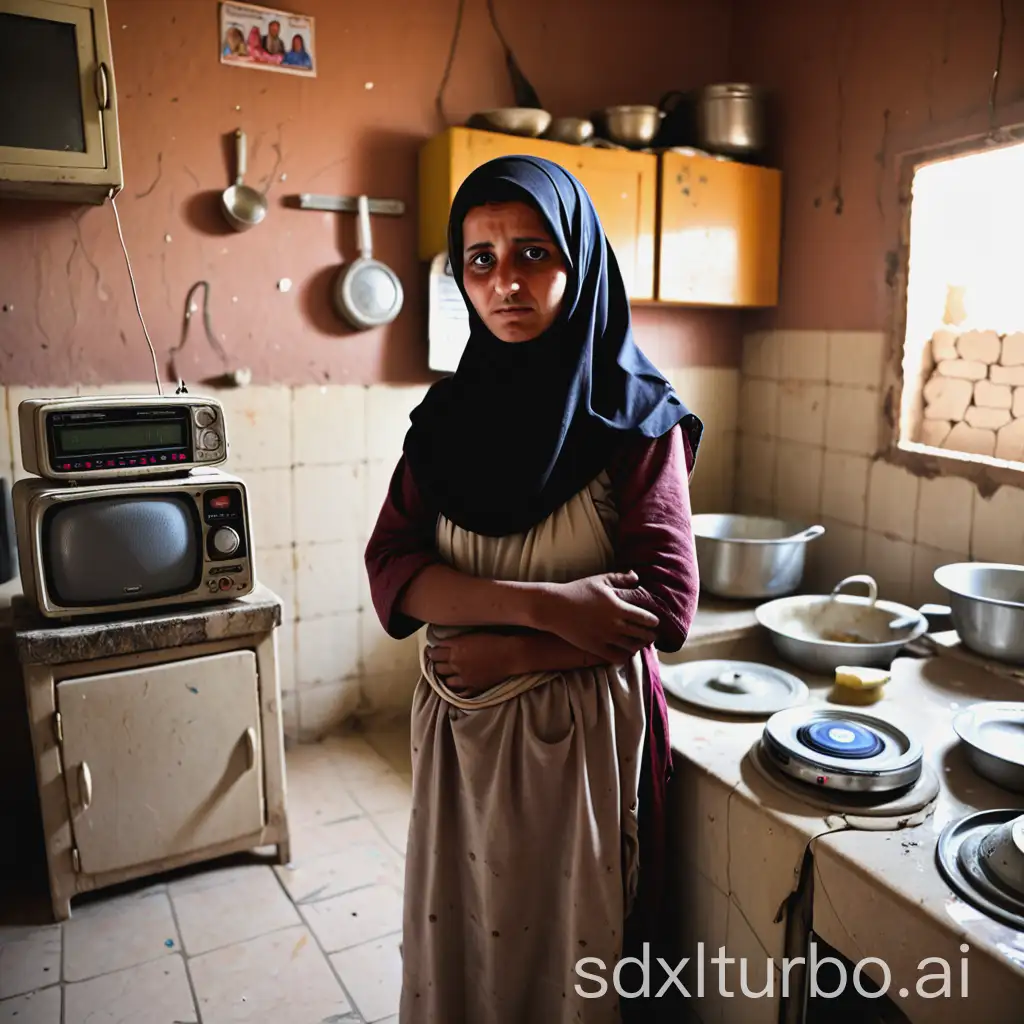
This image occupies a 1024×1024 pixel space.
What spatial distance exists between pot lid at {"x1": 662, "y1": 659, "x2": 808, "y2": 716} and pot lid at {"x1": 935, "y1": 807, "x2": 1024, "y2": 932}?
45cm

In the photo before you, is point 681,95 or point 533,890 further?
point 681,95

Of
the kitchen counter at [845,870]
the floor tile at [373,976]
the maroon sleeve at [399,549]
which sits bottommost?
the floor tile at [373,976]

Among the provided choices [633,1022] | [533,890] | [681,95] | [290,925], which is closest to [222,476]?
[290,925]

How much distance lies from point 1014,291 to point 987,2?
0.71 meters

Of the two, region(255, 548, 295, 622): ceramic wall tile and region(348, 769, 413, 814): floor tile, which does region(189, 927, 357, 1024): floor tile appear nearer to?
region(348, 769, 413, 814): floor tile

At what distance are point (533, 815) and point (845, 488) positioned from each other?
1.82 metres

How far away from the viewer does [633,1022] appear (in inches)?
54.4

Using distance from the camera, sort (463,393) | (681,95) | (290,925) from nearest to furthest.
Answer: (463,393) < (290,925) < (681,95)

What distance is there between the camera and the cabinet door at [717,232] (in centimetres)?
264

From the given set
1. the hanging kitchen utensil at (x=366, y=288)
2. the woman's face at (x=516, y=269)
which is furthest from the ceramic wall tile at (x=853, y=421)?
the woman's face at (x=516, y=269)

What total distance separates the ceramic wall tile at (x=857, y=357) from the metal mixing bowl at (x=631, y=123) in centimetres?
85

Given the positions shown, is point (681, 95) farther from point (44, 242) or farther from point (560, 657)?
point (560, 657)

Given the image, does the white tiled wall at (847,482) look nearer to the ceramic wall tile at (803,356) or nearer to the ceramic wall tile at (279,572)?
the ceramic wall tile at (803,356)

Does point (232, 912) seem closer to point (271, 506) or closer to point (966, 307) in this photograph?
point (271, 506)
